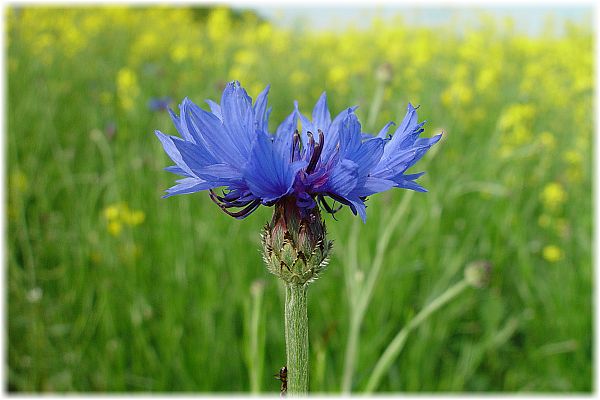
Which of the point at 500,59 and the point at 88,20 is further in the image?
the point at 88,20

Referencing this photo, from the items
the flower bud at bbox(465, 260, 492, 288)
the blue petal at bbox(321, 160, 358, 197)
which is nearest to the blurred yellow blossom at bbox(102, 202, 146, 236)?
the flower bud at bbox(465, 260, 492, 288)

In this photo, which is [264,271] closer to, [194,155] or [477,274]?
[477,274]

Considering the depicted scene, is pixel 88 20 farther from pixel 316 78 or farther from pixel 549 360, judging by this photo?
pixel 549 360

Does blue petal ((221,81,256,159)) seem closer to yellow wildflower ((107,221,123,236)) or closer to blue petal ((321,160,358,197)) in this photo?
blue petal ((321,160,358,197))

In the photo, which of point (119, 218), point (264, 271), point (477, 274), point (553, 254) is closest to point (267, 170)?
point (477, 274)

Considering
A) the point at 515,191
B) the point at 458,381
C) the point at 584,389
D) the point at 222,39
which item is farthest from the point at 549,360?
the point at 222,39

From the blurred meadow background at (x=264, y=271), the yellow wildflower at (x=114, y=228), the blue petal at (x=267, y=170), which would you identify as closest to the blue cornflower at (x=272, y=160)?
the blue petal at (x=267, y=170)
